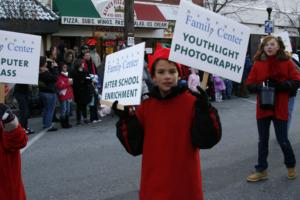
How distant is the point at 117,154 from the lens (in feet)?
25.3

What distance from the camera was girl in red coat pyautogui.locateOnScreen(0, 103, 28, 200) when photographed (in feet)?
10.0

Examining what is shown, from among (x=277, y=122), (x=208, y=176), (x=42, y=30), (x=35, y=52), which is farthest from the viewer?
(x=42, y=30)

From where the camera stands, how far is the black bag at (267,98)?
5.61 meters

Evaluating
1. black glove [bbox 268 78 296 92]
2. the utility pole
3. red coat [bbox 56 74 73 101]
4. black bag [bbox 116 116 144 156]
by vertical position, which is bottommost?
red coat [bbox 56 74 73 101]

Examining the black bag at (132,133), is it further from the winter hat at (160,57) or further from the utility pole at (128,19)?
the utility pole at (128,19)

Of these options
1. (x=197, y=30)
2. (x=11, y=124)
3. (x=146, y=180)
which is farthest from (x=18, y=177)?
(x=197, y=30)

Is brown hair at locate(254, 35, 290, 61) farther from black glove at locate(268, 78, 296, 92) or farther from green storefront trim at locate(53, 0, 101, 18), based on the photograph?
green storefront trim at locate(53, 0, 101, 18)

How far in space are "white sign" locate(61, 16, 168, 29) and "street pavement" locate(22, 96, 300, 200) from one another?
25.2 ft

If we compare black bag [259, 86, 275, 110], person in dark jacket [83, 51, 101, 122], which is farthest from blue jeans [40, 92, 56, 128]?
black bag [259, 86, 275, 110]

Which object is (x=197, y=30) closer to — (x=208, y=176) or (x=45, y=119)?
(x=208, y=176)

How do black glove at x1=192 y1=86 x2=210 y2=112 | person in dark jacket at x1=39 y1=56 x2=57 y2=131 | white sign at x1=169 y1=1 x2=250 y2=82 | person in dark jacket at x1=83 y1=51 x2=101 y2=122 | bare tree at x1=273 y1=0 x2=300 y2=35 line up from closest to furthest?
black glove at x1=192 y1=86 x2=210 y2=112
white sign at x1=169 y1=1 x2=250 y2=82
person in dark jacket at x1=39 y1=56 x2=57 y2=131
person in dark jacket at x1=83 y1=51 x2=101 y2=122
bare tree at x1=273 y1=0 x2=300 y2=35

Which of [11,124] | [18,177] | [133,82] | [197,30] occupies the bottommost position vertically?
[18,177]

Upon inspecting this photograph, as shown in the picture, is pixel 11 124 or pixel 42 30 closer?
pixel 11 124

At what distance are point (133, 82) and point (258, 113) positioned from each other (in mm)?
2725
